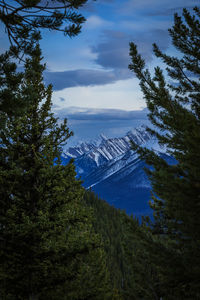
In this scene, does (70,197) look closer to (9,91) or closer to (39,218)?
(39,218)

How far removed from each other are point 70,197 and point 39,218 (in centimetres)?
162

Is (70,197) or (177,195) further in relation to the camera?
(70,197)

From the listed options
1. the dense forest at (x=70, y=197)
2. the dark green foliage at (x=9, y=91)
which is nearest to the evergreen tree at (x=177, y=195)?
the dense forest at (x=70, y=197)

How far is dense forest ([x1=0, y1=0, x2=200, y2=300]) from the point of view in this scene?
187 inches

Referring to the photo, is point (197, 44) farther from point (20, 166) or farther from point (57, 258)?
point (57, 258)

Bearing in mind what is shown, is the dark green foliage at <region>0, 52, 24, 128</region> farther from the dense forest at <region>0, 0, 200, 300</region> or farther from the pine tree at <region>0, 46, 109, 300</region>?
the pine tree at <region>0, 46, 109, 300</region>

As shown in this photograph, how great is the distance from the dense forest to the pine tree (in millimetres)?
38

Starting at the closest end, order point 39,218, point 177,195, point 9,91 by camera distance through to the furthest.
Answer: point 177,195, point 9,91, point 39,218

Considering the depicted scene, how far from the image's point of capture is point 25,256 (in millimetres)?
9203

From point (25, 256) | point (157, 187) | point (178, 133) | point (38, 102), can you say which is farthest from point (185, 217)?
point (38, 102)

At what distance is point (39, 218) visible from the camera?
8.90m

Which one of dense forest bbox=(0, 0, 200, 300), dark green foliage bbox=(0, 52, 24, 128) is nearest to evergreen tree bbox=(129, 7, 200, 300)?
dense forest bbox=(0, 0, 200, 300)

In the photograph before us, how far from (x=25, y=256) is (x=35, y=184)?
264cm

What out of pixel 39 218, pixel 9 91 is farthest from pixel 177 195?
pixel 39 218
